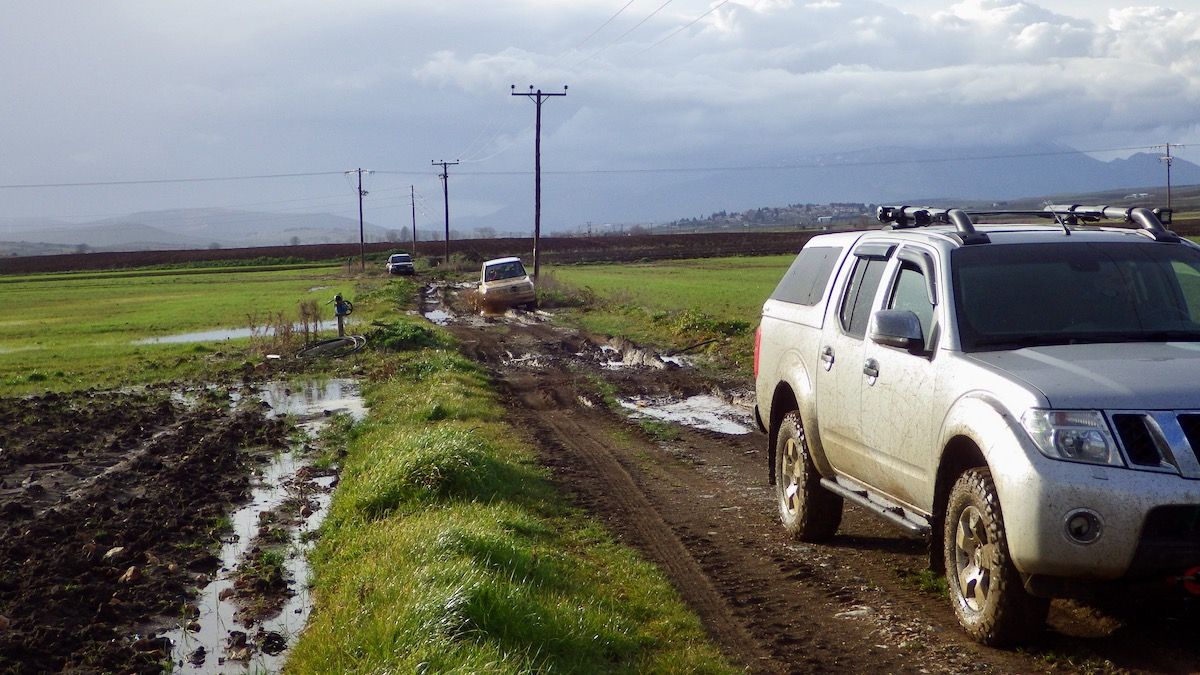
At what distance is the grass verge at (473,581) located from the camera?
225 inches

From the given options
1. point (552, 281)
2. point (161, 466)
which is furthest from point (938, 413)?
point (552, 281)

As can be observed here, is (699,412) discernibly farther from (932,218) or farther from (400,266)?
(400,266)

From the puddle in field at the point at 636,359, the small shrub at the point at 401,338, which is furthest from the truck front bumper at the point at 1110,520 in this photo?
the small shrub at the point at 401,338

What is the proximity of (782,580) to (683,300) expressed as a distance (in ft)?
108

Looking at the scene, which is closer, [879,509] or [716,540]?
[879,509]

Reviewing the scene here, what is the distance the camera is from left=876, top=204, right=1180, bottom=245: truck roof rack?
6895 mm

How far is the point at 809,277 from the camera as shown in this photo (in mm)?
8664

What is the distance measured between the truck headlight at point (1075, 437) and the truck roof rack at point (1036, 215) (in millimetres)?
1793

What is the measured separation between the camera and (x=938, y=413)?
20.1 feet

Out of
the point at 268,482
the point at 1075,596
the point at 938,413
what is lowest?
the point at 268,482

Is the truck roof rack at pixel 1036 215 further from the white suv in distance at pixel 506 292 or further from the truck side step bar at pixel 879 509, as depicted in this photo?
the white suv in distance at pixel 506 292

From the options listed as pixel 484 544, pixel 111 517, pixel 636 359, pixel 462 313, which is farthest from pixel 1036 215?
pixel 462 313

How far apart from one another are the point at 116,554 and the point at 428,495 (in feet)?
8.07

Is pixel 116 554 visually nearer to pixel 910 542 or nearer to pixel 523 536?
pixel 523 536
